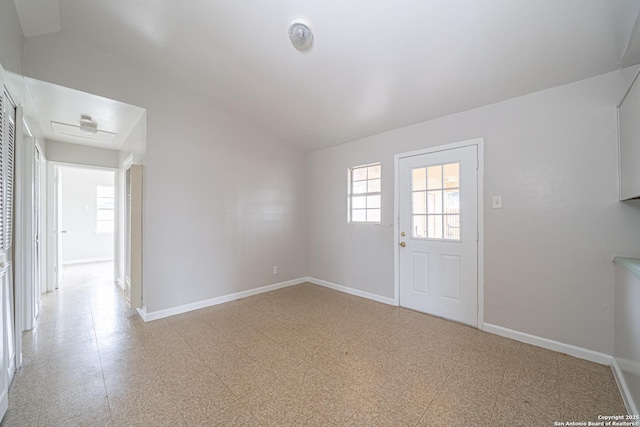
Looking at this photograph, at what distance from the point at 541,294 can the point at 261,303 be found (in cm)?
329

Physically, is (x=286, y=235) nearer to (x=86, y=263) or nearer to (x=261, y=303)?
(x=261, y=303)

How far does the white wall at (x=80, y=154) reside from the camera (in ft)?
13.9

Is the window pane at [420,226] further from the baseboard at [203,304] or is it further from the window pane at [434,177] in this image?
the baseboard at [203,304]

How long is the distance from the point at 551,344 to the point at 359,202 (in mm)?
2766

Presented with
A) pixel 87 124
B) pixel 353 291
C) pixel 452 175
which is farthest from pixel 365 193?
pixel 87 124

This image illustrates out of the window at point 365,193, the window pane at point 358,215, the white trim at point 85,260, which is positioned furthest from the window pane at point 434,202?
the white trim at point 85,260

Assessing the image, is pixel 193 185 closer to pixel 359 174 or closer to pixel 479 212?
pixel 359 174

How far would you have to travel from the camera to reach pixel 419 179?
346 centimetres

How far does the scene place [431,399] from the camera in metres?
1.82

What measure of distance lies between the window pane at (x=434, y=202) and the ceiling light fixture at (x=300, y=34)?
2223 mm

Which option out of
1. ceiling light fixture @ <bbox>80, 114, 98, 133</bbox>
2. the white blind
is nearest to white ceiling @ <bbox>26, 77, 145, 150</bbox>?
ceiling light fixture @ <bbox>80, 114, 98, 133</bbox>

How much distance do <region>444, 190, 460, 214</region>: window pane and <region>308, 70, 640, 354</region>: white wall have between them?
307 millimetres

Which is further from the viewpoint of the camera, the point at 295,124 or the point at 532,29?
the point at 295,124

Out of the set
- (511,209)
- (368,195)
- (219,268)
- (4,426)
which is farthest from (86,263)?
(511,209)
